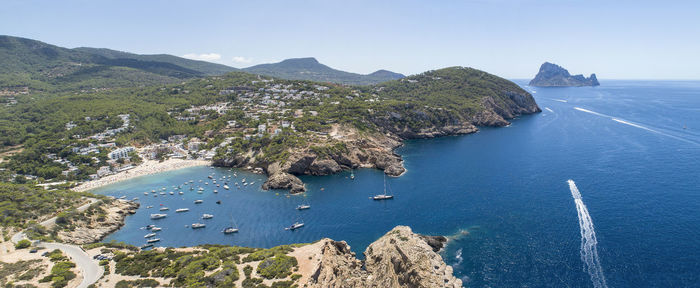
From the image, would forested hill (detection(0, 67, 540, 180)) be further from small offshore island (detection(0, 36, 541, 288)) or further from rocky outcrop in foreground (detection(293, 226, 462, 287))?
rocky outcrop in foreground (detection(293, 226, 462, 287))

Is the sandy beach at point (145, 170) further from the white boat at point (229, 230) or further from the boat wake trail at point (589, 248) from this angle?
the boat wake trail at point (589, 248)

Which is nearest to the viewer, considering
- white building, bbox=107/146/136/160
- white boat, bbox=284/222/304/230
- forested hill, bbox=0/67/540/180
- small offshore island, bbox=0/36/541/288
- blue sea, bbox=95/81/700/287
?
small offshore island, bbox=0/36/541/288

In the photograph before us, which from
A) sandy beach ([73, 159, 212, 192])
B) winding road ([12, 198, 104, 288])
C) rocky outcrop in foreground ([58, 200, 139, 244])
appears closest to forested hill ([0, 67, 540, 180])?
sandy beach ([73, 159, 212, 192])

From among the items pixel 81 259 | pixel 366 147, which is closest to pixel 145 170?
pixel 81 259

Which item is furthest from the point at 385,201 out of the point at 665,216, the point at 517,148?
the point at 517,148

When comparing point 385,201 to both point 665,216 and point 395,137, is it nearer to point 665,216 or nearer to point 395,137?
point 665,216

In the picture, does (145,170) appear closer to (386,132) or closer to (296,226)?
(296,226)
